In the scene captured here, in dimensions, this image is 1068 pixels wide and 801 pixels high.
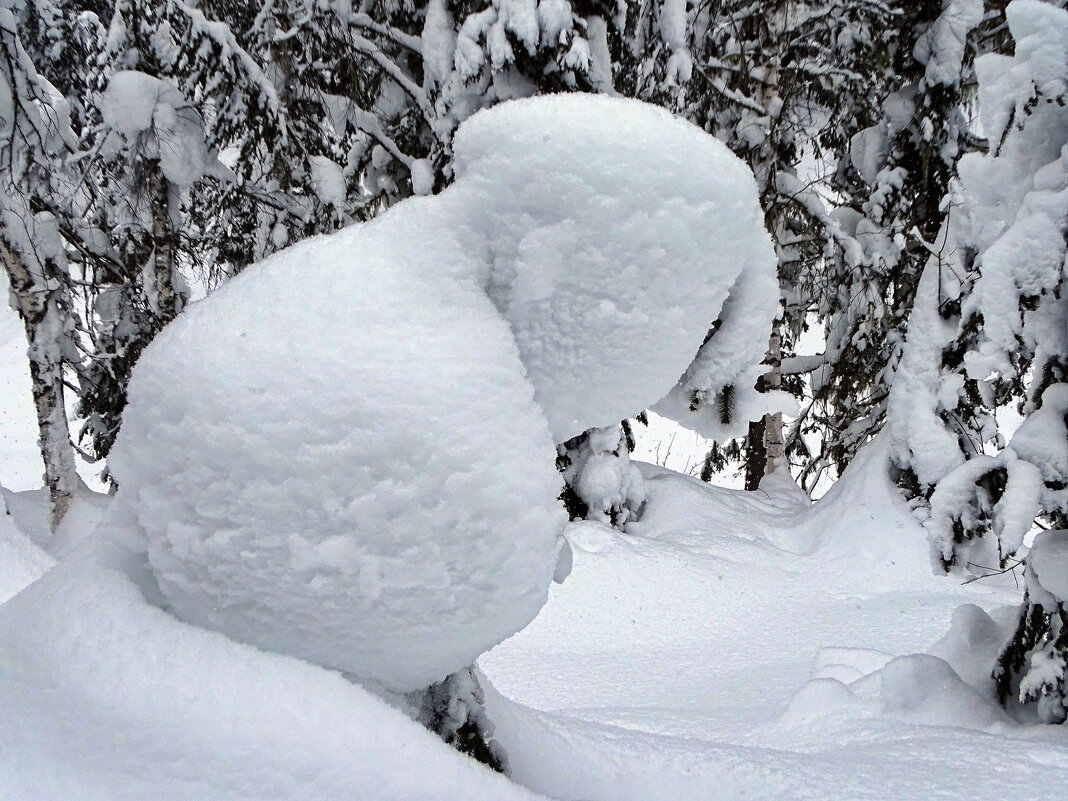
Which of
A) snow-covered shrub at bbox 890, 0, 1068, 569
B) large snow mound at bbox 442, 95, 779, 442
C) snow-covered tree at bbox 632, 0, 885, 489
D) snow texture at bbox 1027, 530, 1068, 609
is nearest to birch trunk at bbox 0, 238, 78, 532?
snow-covered tree at bbox 632, 0, 885, 489

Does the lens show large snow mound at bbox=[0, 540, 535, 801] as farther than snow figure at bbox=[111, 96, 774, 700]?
No

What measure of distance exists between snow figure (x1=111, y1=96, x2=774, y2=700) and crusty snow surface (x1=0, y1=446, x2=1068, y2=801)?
143mm

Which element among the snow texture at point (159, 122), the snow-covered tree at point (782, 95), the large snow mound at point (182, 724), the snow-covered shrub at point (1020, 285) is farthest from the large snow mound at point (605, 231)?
the snow texture at point (159, 122)

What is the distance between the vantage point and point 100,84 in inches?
321

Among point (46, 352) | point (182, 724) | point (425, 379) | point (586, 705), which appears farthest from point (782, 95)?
point (182, 724)

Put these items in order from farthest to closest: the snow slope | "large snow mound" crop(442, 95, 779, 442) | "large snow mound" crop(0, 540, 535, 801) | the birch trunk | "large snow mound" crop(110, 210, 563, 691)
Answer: the birch trunk, the snow slope, "large snow mound" crop(442, 95, 779, 442), "large snow mound" crop(110, 210, 563, 691), "large snow mound" crop(0, 540, 535, 801)

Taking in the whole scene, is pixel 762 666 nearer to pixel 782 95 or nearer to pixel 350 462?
pixel 350 462

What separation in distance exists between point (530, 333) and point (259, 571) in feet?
2.41

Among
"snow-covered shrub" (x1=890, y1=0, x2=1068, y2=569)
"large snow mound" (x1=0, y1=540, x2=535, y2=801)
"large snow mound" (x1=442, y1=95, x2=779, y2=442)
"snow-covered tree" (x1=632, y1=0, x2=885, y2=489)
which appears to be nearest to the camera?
"large snow mound" (x1=0, y1=540, x2=535, y2=801)

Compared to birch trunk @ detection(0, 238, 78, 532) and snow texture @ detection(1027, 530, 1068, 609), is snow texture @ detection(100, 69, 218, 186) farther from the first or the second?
snow texture @ detection(1027, 530, 1068, 609)

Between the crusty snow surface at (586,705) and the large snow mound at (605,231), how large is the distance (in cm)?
85

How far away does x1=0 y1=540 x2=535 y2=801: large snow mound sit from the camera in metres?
1.16

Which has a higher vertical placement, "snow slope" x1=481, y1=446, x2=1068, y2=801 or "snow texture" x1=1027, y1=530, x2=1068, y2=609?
"snow texture" x1=1027, y1=530, x2=1068, y2=609

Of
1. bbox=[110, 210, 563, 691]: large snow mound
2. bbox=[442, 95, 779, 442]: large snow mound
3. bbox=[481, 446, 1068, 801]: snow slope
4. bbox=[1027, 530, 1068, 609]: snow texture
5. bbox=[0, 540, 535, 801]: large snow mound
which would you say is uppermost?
bbox=[442, 95, 779, 442]: large snow mound
